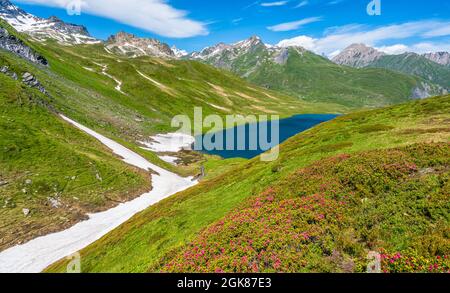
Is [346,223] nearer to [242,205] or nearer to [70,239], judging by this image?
[242,205]

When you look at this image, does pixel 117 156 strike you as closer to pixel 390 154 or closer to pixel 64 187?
pixel 64 187

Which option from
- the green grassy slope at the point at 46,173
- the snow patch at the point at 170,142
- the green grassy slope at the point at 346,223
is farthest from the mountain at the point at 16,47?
the green grassy slope at the point at 346,223

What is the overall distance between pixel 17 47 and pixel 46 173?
408 ft

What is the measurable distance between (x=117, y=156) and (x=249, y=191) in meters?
64.3

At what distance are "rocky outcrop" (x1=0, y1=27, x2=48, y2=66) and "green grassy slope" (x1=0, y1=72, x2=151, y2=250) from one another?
7783 centimetres

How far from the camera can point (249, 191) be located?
3055cm

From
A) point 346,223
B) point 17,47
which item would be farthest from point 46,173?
point 17,47

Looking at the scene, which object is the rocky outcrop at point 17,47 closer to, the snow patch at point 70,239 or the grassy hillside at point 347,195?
the snow patch at point 70,239

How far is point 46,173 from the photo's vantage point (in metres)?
62.7

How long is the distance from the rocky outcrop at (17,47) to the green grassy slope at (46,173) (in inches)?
3064

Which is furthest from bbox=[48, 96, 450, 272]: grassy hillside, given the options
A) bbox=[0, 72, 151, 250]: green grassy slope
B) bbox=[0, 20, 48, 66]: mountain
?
bbox=[0, 20, 48, 66]: mountain

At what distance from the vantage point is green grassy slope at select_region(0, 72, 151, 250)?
5216cm

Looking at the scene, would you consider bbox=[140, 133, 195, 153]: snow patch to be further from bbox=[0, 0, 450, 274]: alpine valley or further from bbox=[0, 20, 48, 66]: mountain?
bbox=[0, 20, 48, 66]: mountain
